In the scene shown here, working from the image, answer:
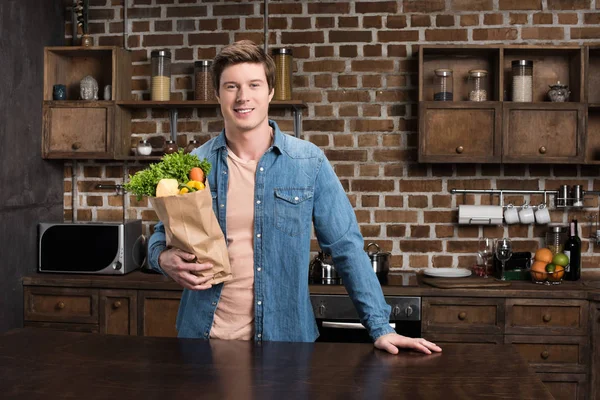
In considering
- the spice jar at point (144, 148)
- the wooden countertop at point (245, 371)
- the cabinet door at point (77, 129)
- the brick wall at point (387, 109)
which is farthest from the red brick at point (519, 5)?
the wooden countertop at point (245, 371)

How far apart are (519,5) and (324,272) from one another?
183 cm

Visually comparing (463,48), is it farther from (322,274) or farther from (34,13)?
(34,13)

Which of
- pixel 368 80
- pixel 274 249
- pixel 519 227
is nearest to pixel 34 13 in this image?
pixel 368 80

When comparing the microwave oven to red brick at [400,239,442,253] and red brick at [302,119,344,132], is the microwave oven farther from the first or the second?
red brick at [400,239,442,253]

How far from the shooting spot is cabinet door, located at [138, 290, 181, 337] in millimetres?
3600

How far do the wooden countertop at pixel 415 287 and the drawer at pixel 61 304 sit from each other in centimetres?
4

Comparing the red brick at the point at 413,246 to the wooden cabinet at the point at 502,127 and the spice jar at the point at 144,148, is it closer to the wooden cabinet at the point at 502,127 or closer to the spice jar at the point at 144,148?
the wooden cabinet at the point at 502,127

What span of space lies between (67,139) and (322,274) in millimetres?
1601

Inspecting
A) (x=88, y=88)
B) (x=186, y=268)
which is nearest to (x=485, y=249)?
(x=88, y=88)

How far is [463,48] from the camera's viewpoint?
3777 millimetres

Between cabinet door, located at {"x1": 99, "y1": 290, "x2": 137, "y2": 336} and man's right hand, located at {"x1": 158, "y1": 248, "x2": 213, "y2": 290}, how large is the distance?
5.99 feet

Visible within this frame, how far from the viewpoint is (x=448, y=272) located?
3.87 m

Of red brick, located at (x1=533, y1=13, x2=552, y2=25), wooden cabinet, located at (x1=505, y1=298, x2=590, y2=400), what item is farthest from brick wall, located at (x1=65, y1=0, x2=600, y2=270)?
wooden cabinet, located at (x1=505, y1=298, x2=590, y2=400)

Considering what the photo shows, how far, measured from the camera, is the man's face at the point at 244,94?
2.01 meters
